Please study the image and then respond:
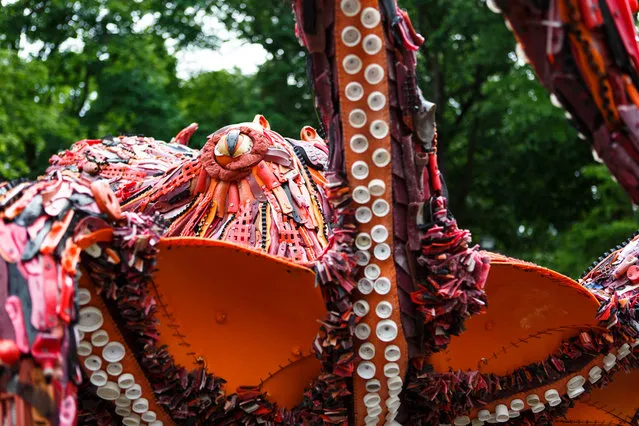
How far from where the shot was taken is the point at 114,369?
5.88 m

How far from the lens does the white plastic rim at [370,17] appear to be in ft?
17.7

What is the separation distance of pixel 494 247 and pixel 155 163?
14.2 meters

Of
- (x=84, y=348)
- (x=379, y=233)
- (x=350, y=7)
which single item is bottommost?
(x=84, y=348)

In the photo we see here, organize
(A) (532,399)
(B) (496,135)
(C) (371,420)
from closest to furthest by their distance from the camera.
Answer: (C) (371,420) < (A) (532,399) < (B) (496,135)

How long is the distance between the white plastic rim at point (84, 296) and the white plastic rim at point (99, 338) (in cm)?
21

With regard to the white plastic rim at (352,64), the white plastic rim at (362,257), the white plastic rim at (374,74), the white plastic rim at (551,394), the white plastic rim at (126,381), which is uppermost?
the white plastic rim at (352,64)

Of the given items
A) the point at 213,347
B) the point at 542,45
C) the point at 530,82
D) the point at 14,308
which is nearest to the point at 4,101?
the point at 530,82

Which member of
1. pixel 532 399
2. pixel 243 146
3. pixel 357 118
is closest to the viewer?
pixel 357 118

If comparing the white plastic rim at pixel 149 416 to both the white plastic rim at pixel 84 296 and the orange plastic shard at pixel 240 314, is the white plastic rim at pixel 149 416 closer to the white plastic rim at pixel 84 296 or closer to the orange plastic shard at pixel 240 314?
the orange plastic shard at pixel 240 314

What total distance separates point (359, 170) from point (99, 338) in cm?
166

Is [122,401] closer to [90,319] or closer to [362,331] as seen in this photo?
[90,319]

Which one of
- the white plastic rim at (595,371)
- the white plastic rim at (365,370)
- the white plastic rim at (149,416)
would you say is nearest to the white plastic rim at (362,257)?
the white plastic rim at (365,370)

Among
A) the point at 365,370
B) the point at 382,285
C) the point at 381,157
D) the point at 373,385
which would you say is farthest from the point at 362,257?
the point at 373,385

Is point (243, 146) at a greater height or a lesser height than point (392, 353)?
greater
